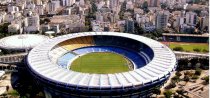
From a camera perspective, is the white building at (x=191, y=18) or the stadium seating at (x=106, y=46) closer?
the stadium seating at (x=106, y=46)

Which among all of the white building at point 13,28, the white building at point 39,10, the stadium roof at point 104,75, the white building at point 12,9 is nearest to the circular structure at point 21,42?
the white building at point 13,28

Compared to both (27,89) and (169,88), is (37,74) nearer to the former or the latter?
(27,89)

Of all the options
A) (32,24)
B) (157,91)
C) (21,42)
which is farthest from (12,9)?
(157,91)

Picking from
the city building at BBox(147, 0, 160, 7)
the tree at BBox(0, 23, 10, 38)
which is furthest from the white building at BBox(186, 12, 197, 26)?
the tree at BBox(0, 23, 10, 38)

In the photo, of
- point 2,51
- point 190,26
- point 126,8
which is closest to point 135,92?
point 2,51

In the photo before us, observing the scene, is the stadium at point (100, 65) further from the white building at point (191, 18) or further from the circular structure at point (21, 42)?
the white building at point (191, 18)

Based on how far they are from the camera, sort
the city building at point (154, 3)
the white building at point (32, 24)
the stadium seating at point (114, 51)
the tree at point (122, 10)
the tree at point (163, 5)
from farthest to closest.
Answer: the city building at point (154, 3), the tree at point (163, 5), the tree at point (122, 10), the white building at point (32, 24), the stadium seating at point (114, 51)

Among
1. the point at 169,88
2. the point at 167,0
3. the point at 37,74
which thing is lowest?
the point at 169,88
